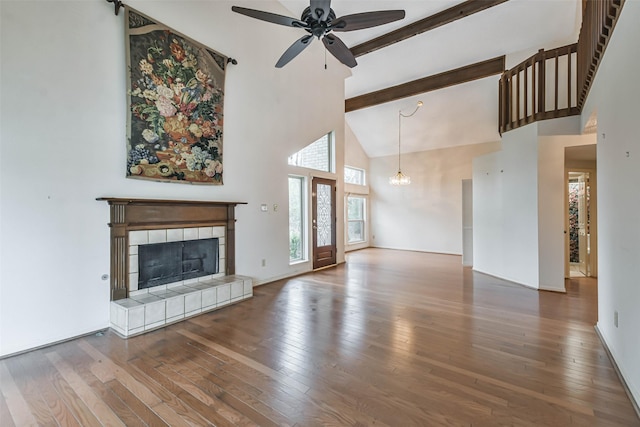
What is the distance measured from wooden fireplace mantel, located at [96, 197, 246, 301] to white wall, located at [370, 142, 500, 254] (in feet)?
22.3

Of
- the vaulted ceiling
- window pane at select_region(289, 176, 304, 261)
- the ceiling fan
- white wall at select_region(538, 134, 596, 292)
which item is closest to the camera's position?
the ceiling fan

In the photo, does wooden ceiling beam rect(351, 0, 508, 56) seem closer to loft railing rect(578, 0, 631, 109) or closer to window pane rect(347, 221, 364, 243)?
loft railing rect(578, 0, 631, 109)

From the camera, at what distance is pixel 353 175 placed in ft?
33.3

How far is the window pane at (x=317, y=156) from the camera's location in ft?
20.3

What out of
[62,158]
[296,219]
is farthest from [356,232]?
[62,158]

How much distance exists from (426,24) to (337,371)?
602 centimetres

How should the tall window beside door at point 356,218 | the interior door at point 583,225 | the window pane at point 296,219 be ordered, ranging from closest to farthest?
the interior door at point 583,225, the window pane at point 296,219, the tall window beside door at point 356,218

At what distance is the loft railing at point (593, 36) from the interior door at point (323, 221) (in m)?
4.53

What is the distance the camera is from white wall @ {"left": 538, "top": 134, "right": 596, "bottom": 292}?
474 cm

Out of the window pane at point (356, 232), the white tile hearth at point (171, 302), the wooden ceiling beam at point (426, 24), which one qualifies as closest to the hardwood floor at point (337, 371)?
the white tile hearth at point (171, 302)

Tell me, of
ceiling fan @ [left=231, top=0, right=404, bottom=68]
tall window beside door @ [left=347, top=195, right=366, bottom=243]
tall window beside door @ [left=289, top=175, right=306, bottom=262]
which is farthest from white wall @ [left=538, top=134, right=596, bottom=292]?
tall window beside door @ [left=347, top=195, right=366, bottom=243]

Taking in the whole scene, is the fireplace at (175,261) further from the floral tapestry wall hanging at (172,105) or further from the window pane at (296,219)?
the window pane at (296,219)

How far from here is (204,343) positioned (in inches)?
116

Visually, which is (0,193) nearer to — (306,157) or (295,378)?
(295,378)
